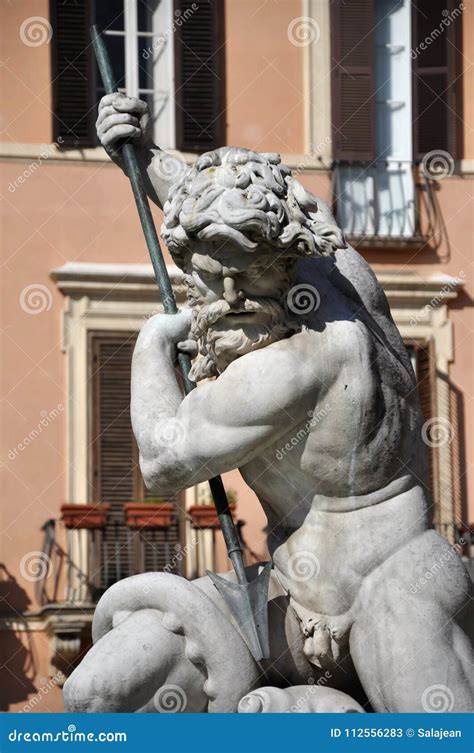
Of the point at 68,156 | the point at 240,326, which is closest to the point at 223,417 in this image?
the point at 240,326

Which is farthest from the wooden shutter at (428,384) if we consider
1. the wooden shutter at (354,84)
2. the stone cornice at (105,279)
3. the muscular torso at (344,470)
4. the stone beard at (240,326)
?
the stone beard at (240,326)

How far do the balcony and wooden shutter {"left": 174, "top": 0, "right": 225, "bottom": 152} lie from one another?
1385 millimetres

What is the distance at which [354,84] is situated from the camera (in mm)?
28234

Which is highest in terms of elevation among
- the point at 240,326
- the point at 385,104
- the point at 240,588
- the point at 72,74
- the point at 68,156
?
the point at 72,74

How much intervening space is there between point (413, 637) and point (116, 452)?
20948 mm

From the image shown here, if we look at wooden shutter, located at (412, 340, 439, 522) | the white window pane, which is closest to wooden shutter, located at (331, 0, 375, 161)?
wooden shutter, located at (412, 340, 439, 522)

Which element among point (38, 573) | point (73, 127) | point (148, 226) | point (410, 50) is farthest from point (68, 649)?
point (148, 226)

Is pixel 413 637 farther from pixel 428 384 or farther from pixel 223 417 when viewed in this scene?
pixel 428 384

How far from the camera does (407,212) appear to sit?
28.4 metres

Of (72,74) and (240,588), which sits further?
(72,74)

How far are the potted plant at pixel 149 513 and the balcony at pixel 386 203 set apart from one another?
3.30 m

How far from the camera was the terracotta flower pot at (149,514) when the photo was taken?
26.6m

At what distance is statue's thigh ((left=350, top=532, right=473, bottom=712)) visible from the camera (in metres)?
6.64

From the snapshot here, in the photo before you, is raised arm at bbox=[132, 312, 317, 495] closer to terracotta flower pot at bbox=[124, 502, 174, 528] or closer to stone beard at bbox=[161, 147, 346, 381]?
stone beard at bbox=[161, 147, 346, 381]
